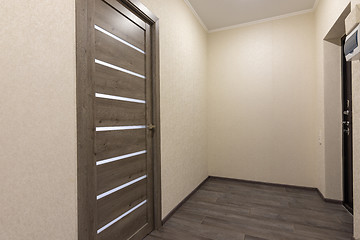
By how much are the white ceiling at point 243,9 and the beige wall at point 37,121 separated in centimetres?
229

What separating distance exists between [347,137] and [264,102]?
1221mm

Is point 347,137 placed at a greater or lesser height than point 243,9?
lesser

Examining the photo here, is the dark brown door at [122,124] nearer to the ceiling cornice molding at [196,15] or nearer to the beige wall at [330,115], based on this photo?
the ceiling cornice molding at [196,15]

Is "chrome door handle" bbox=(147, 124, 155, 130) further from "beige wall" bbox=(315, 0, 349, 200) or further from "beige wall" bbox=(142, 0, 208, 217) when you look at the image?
"beige wall" bbox=(315, 0, 349, 200)

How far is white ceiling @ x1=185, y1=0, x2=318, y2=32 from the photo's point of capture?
112 inches

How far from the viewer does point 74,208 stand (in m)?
1.19

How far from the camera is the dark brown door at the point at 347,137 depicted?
2389mm

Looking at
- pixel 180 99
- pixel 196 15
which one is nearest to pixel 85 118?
pixel 180 99

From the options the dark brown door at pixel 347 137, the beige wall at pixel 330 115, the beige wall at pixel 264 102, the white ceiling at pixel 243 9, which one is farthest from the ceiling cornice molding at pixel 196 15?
the dark brown door at pixel 347 137

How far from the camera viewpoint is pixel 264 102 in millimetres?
3377

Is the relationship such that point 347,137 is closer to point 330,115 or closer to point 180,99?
point 330,115

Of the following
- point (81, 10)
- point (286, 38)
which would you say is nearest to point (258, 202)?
point (286, 38)

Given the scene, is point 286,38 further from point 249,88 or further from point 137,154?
point 137,154

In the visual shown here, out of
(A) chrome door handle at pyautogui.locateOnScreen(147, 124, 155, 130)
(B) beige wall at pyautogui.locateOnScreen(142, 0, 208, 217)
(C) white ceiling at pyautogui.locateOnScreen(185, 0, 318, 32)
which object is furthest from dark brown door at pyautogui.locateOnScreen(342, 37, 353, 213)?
(A) chrome door handle at pyautogui.locateOnScreen(147, 124, 155, 130)
